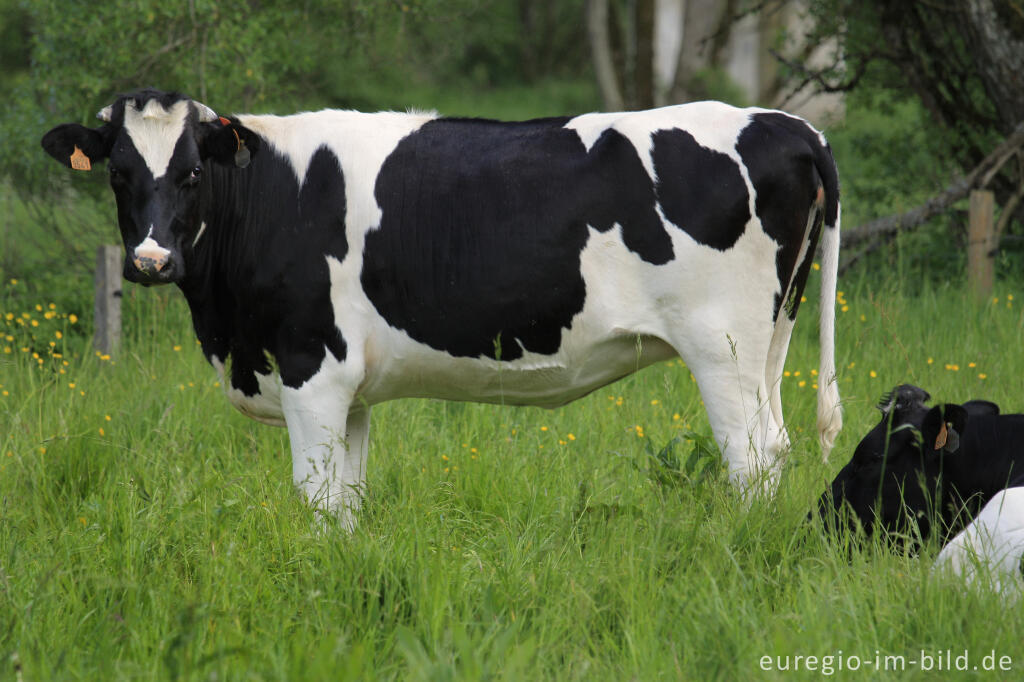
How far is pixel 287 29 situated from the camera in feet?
29.4

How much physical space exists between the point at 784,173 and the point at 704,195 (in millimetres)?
328

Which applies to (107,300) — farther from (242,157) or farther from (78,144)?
(242,157)

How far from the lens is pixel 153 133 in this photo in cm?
408

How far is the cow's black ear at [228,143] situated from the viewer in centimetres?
426

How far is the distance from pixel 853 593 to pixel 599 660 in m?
0.85

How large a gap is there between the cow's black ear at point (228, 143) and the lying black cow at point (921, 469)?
2.69 metres

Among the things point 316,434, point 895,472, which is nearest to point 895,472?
point 895,472

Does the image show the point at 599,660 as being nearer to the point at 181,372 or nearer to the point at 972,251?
the point at 181,372

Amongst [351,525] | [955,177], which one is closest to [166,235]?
[351,525]

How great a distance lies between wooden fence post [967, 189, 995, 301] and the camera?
25.0 feet

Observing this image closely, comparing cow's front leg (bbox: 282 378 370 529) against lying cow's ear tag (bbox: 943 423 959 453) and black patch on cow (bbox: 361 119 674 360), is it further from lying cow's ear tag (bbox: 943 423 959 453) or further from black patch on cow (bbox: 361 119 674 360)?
lying cow's ear tag (bbox: 943 423 959 453)

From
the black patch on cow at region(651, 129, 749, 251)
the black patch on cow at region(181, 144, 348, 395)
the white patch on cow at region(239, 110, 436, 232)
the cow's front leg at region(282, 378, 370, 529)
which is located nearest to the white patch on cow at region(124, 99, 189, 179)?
the black patch on cow at region(181, 144, 348, 395)

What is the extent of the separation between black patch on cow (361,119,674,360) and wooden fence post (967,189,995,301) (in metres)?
4.52

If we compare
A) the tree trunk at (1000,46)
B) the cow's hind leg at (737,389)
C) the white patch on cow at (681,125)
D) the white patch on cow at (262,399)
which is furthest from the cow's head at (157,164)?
the tree trunk at (1000,46)
